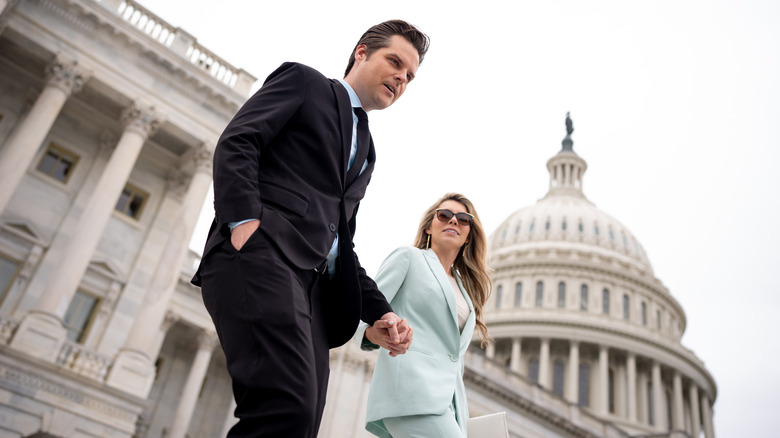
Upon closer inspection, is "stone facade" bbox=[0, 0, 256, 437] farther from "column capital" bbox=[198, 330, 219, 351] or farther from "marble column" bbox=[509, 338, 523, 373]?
"marble column" bbox=[509, 338, 523, 373]

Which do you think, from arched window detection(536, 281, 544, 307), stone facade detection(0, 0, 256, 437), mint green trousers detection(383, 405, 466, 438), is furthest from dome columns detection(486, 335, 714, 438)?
mint green trousers detection(383, 405, 466, 438)

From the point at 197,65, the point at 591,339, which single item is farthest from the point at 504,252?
the point at 197,65

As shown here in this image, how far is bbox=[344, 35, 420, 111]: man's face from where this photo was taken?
3281 mm

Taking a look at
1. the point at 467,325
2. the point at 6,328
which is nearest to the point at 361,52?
the point at 467,325

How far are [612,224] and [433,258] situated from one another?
82.3 metres

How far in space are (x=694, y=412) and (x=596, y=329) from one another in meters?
14.2

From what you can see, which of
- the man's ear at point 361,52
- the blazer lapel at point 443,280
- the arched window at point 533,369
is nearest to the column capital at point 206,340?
the blazer lapel at point 443,280

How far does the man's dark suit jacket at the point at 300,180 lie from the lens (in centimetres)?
239

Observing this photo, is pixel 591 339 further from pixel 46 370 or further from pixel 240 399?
pixel 240 399

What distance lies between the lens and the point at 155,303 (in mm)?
18203

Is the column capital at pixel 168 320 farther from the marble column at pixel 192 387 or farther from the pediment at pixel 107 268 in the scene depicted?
the pediment at pixel 107 268

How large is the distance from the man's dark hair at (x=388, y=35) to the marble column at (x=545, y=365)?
192ft

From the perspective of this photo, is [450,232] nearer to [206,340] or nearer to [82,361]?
[82,361]

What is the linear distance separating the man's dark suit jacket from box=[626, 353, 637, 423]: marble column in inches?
2437
